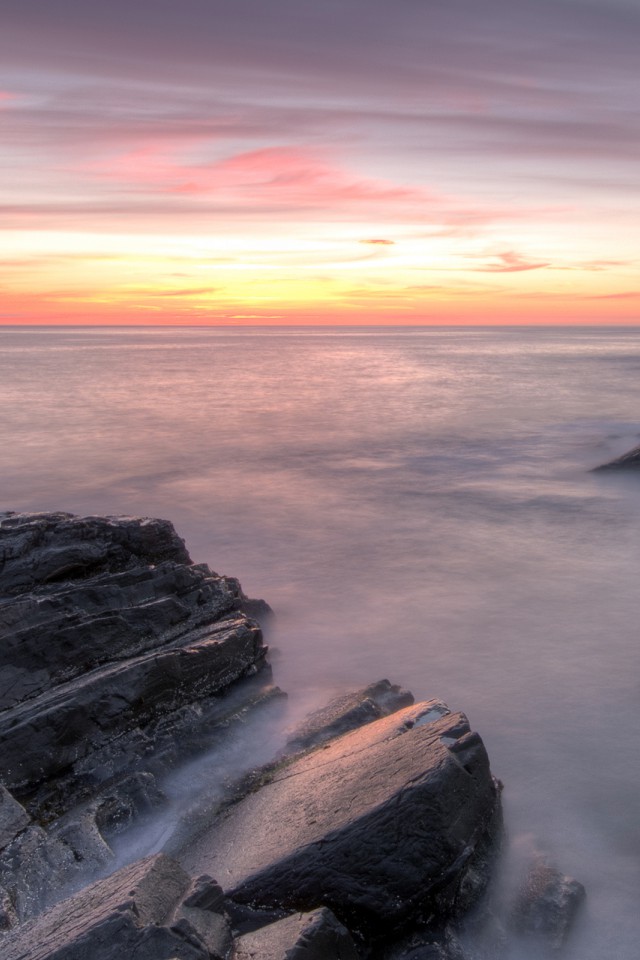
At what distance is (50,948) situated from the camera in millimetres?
4051

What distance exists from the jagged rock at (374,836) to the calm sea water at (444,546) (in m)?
1.02

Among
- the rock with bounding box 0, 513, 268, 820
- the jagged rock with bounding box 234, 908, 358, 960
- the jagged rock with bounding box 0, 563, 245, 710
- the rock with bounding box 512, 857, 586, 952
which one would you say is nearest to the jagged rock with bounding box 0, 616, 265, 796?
the rock with bounding box 0, 513, 268, 820

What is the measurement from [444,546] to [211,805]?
8.13 meters

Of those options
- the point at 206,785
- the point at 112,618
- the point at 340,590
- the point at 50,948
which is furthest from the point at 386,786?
the point at 340,590

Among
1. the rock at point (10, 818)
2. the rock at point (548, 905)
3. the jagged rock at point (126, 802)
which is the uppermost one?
the rock at point (10, 818)

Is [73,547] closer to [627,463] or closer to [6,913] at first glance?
[6,913]

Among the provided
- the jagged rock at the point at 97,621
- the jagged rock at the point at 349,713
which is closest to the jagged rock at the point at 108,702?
the jagged rock at the point at 97,621

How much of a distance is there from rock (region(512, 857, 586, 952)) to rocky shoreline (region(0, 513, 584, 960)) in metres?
0.01

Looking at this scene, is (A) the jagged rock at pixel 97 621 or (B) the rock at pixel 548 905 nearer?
(B) the rock at pixel 548 905

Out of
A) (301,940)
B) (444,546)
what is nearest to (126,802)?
(301,940)

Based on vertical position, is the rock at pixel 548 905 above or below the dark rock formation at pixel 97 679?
below

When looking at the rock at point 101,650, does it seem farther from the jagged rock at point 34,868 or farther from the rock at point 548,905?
the rock at point 548,905

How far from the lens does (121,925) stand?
13.3 feet

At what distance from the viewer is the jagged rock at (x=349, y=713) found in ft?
23.2
